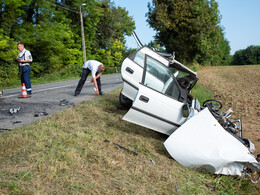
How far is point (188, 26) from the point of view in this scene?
26688mm

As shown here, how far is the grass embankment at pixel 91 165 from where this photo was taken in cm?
252

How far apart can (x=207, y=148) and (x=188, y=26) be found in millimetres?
25823

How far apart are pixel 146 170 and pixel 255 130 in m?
4.30

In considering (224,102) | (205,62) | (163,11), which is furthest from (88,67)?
(205,62)

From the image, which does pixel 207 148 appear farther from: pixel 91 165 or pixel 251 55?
pixel 251 55

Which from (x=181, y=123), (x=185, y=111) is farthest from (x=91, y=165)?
(x=185, y=111)

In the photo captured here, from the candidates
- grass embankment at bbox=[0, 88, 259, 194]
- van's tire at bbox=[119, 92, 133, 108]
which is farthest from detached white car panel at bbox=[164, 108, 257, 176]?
van's tire at bbox=[119, 92, 133, 108]

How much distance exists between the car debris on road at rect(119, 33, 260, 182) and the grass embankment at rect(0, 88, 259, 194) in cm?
26

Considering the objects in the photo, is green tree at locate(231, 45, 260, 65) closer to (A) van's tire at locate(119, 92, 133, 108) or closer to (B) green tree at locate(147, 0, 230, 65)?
(B) green tree at locate(147, 0, 230, 65)

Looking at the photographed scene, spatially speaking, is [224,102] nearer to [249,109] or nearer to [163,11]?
[249,109]

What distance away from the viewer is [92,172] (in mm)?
2844

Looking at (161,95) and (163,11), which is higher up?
(163,11)

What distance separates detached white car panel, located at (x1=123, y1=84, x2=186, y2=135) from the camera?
13.4ft

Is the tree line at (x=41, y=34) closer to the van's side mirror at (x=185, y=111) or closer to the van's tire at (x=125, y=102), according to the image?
the van's tire at (x=125, y=102)
